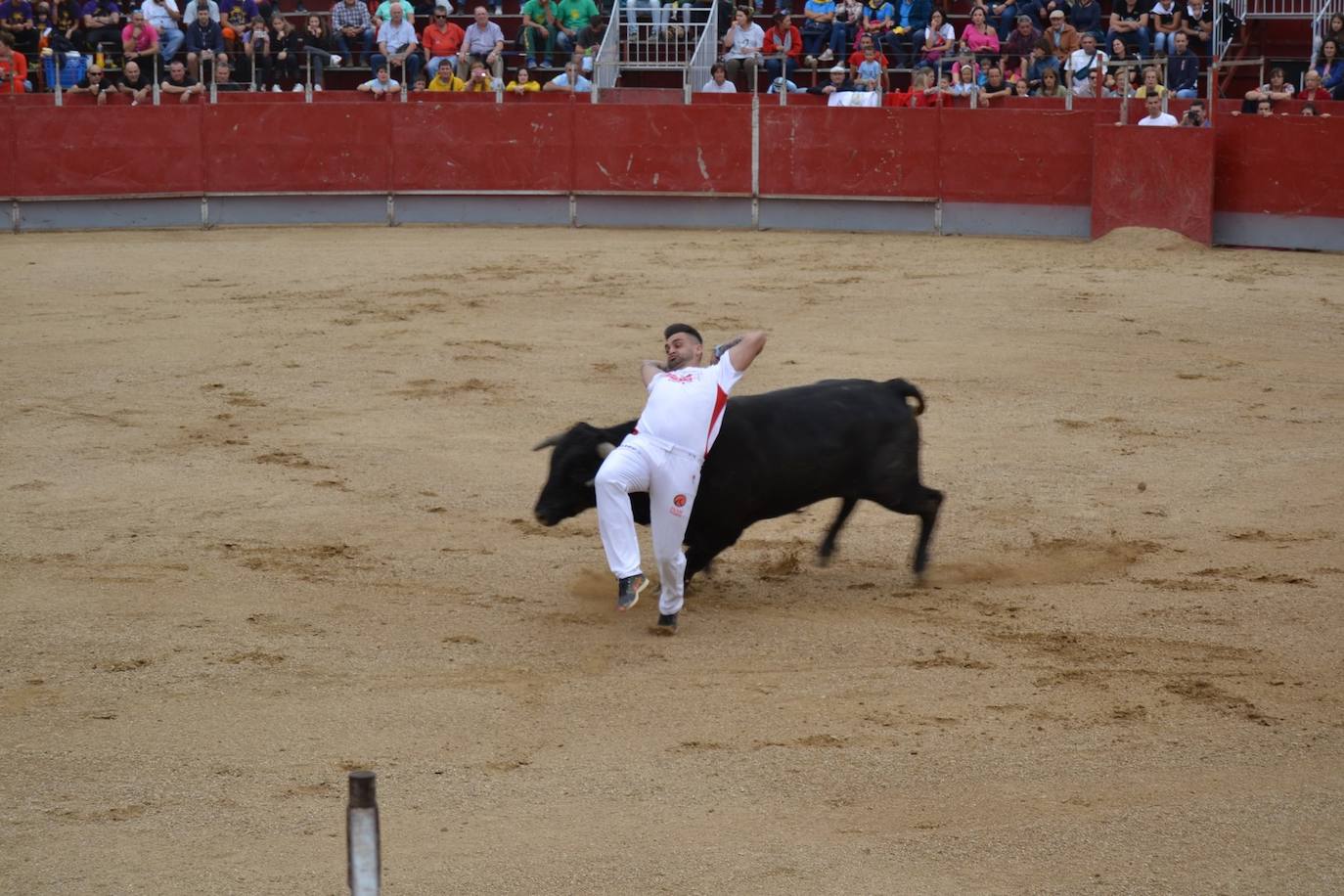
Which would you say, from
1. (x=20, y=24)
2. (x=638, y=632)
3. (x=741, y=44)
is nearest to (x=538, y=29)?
(x=741, y=44)

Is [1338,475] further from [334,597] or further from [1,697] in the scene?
[1,697]

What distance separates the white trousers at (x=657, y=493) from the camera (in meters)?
6.20

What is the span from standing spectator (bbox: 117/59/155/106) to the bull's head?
14.4 m

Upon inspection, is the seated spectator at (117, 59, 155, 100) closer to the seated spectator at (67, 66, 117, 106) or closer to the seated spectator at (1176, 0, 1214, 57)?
the seated spectator at (67, 66, 117, 106)

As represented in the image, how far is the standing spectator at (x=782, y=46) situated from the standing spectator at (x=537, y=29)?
2702mm

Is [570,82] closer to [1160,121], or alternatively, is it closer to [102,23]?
[102,23]

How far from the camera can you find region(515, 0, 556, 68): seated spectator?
21531mm

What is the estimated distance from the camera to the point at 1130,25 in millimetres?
19625

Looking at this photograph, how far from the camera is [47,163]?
61.3 feet

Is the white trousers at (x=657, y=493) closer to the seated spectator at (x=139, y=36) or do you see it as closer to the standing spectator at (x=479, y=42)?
the standing spectator at (x=479, y=42)

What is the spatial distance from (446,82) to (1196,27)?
874 cm

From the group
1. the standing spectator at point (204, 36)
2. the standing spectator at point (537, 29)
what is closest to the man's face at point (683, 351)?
the standing spectator at point (537, 29)

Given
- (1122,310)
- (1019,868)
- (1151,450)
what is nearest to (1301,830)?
(1019,868)

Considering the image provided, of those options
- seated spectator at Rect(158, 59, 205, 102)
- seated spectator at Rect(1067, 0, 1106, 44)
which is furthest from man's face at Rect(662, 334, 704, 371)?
seated spectator at Rect(1067, 0, 1106, 44)
